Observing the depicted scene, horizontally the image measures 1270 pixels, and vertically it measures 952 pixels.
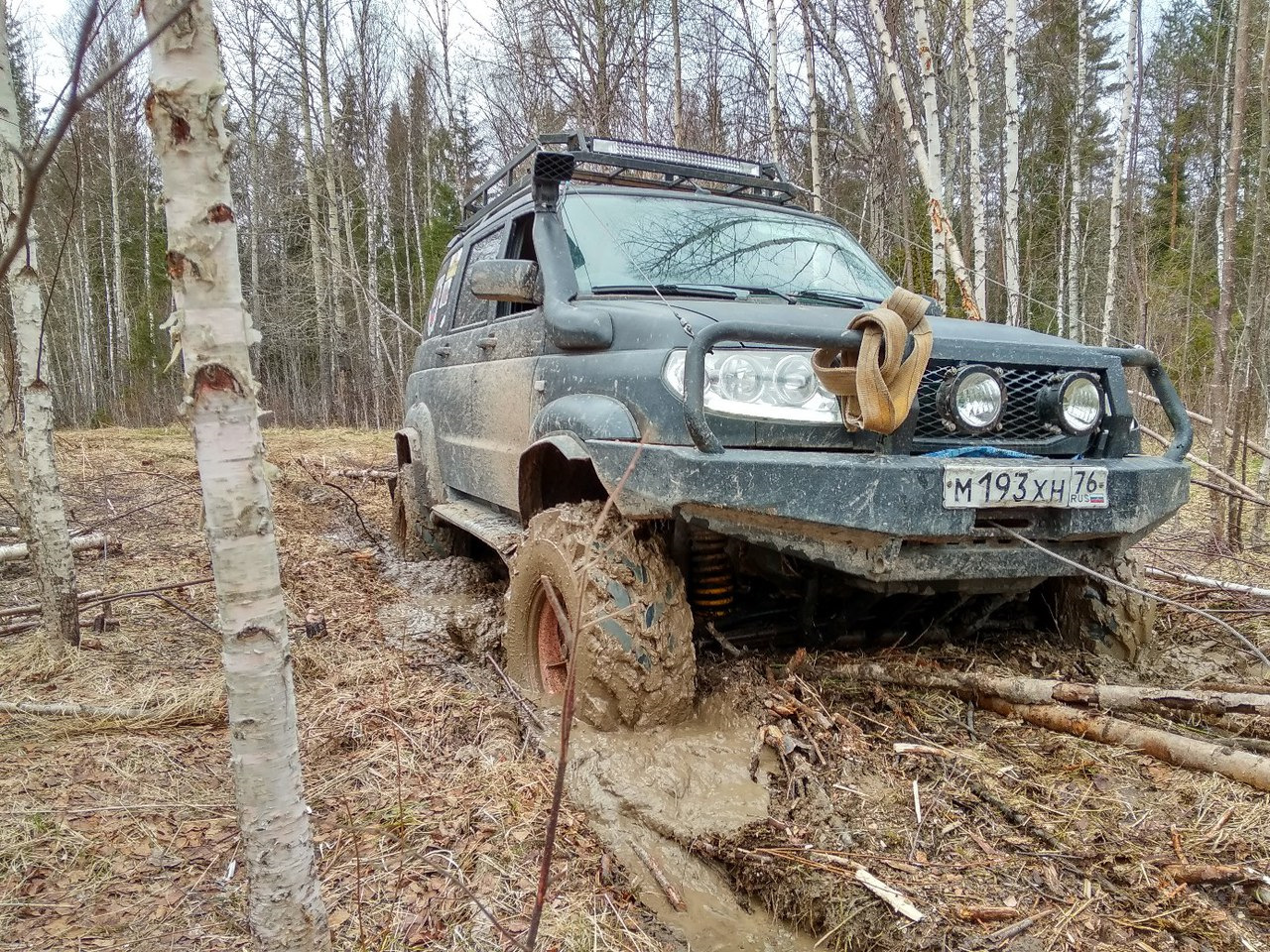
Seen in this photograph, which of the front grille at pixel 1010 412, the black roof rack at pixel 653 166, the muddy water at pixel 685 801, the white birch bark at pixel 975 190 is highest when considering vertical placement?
the white birch bark at pixel 975 190

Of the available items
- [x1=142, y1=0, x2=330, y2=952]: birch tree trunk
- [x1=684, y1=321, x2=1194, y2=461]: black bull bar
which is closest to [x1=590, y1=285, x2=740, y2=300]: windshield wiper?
[x1=684, y1=321, x2=1194, y2=461]: black bull bar

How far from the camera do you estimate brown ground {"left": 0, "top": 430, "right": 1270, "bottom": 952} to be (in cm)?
175

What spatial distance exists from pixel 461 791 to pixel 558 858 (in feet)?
1.43

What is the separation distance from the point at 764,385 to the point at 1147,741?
1.51 m

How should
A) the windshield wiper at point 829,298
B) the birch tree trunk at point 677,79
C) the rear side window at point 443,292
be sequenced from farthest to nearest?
the birch tree trunk at point 677,79 → the rear side window at point 443,292 → the windshield wiper at point 829,298

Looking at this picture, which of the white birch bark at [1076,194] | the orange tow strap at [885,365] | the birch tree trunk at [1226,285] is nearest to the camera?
the orange tow strap at [885,365]

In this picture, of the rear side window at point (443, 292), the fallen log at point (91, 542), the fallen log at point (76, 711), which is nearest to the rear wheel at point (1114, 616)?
the fallen log at point (76, 711)

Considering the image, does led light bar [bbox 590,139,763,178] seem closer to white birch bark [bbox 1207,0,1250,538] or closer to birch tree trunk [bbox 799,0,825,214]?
white birch bark [bbox 1207,0,1250,538]

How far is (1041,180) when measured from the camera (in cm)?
2136

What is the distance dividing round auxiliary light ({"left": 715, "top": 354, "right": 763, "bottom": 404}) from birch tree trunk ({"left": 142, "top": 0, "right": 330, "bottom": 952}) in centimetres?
144

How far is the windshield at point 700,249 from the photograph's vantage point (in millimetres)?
3275

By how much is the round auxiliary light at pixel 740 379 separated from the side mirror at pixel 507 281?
3.76 ft

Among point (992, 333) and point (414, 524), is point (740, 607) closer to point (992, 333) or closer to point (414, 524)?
point (992, 333)

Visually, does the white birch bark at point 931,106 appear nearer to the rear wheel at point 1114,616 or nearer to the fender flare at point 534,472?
the rear wheel at point 1114,616
